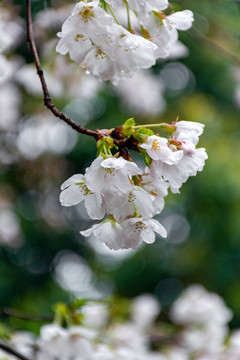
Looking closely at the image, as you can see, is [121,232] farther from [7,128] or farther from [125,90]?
[125,90]

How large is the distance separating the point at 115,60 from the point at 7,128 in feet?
10.8

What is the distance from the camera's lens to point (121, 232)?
903mm

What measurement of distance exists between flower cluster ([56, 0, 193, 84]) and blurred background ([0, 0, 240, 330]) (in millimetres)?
1954

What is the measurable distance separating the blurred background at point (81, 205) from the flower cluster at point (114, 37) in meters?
1.95

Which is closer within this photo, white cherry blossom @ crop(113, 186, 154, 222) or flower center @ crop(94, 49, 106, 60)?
white cherry blossom @ crop(113, 186, 154, 222)

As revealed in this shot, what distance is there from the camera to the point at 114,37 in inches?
35.9

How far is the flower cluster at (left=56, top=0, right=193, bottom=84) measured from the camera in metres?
0.88

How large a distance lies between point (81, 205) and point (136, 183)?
17.7ft

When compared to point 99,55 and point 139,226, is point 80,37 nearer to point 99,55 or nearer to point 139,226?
point 99,55

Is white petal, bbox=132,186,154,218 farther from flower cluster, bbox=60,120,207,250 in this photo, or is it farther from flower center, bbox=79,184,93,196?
flower center, bbox=79,184,93,196

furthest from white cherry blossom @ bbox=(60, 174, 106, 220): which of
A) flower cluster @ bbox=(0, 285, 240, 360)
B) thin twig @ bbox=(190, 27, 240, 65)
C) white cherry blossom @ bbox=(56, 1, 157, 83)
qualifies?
flower cluster @ bbox=(0, 285, 240, 360)

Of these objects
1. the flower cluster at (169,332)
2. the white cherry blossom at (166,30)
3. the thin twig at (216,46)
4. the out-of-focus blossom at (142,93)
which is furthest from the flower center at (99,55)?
the out-of-focus blossom at (142,93)

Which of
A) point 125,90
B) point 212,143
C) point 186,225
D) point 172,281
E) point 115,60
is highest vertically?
point 125,90

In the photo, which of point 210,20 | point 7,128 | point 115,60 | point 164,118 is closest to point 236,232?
point 164,118
